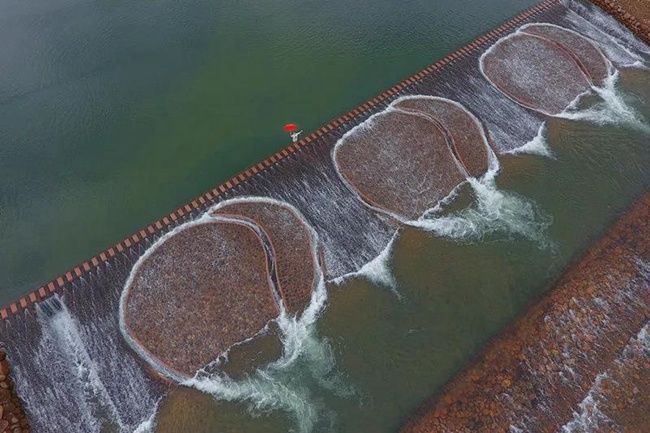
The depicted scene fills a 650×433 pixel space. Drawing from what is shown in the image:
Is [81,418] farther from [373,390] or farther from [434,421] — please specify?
[434,421]

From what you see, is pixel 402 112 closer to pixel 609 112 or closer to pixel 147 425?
pixel 609 112

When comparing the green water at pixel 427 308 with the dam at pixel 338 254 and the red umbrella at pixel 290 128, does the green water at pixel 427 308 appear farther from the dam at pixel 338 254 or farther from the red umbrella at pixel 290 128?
the red umbrella at pixel 290 128

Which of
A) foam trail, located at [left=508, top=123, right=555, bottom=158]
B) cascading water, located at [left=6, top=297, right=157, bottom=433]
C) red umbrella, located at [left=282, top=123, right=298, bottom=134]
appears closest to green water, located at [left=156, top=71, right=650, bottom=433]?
foam trail, located at [left=508, top=123, right=555, bottom=158]

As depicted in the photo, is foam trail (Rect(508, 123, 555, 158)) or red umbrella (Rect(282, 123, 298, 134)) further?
foam trail (Rect(508, 123, 555, 158))

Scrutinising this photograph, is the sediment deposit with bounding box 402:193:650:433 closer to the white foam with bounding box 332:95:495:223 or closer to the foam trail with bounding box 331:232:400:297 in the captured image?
the foam trail with bounding box 331:232:400:297

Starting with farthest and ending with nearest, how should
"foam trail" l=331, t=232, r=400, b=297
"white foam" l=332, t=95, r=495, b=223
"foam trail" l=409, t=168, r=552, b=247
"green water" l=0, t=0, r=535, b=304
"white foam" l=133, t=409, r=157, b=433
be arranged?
"white foam" l=332, t=95, r=495, b=223, "foam trail" l=409, t=168, r=552, b=247, "green water" l=0, t=0, r=535, b=304, "foam trail" l=331, t=232, r=400, b=297, "white foam" l=133, t=409, r=157, b=433

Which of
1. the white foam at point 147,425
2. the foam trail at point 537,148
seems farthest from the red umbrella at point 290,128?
the white foam at point 147,425
